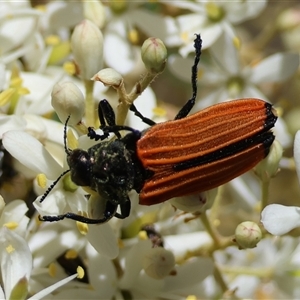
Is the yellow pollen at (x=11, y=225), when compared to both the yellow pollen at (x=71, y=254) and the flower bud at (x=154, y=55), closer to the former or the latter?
the yellow pollen at (x=71, y=254)

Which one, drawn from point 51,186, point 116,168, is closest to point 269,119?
point 116,168

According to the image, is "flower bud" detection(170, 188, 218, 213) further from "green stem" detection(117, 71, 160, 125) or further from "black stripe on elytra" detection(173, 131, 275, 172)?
"green stem" detection(117, 71, 160, 125)

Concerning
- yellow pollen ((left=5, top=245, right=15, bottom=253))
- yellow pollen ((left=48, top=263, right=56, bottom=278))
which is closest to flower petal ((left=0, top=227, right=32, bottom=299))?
yellow pollen ((left=5, top=245, right=15, bottom=253))

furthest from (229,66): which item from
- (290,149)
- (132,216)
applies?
(132,216)

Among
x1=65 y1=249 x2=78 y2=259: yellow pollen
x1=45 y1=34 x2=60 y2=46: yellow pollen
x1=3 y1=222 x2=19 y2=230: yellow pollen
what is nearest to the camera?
x1=3 y1=222 x2=19 y2=230: yellow pollen

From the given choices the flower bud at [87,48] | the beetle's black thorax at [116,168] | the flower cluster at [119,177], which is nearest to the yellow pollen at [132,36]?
the flower cluster at [119,177]
